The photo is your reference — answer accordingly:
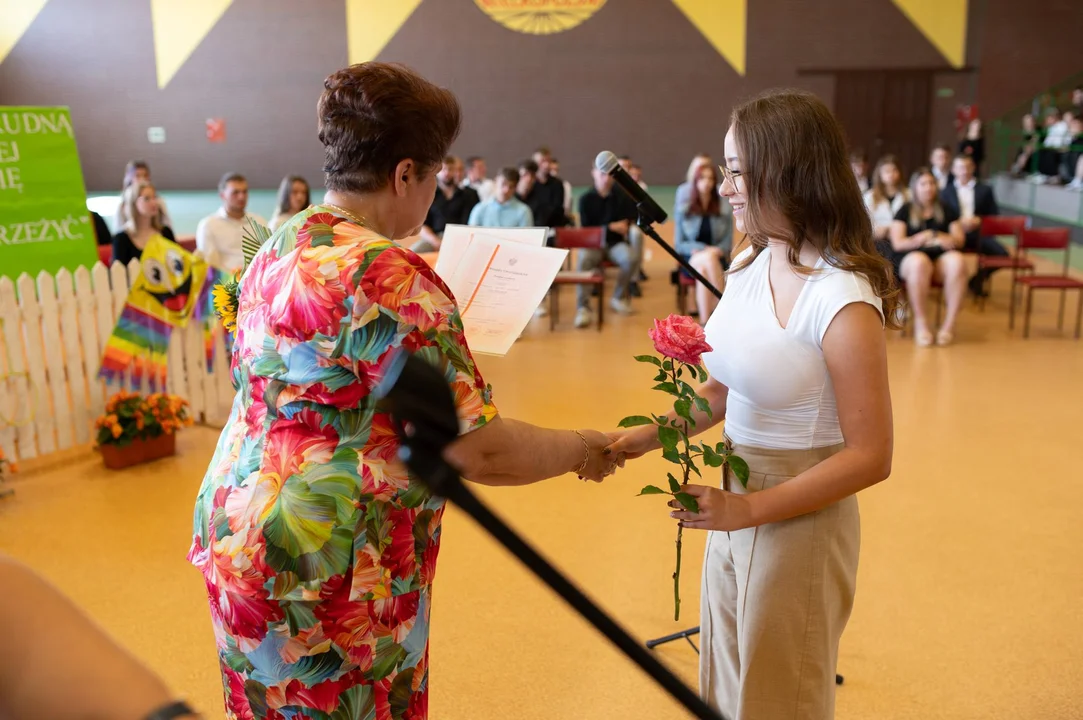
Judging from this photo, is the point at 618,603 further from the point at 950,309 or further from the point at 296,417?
the point at 950,309

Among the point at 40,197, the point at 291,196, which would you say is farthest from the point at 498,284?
the point at 291,196

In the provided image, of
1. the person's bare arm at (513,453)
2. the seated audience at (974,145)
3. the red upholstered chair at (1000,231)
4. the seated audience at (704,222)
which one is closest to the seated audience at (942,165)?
the red upholstered chair at (1000,231)

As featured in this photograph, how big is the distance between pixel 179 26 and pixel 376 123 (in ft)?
56.5

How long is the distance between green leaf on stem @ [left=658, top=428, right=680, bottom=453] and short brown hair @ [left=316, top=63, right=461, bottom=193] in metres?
0.65

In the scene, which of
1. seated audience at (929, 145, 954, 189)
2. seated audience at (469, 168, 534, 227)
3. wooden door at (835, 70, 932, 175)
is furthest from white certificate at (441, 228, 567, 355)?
wooden door at (835, 70, 932, 175)

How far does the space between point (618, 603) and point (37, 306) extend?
3.25 metres

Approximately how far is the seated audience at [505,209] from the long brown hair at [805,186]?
6.82 metres

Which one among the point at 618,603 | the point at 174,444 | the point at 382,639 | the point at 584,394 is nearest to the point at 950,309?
the point at 584,394

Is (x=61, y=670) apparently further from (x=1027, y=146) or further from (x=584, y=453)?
(x=1027, y=146)

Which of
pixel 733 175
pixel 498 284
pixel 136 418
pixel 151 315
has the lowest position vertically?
pixel 136 418

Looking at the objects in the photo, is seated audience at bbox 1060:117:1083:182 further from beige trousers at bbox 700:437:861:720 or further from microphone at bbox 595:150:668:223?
beige trousers at bbox 700:437:861:720

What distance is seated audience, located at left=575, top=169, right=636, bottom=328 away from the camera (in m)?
8.18

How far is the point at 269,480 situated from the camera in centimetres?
136

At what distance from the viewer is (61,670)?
1.92 ft
